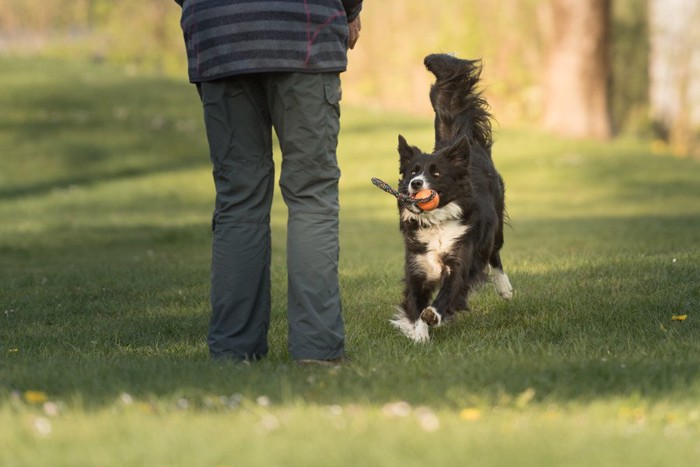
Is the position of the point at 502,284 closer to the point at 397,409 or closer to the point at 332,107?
the point at 332,107

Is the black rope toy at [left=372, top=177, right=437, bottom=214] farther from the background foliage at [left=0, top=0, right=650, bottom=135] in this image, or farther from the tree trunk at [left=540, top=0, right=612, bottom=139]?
the background foliage at [left=0, top=0, right=650, bottom=135]

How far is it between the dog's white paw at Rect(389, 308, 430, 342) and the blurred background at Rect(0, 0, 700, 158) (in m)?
19.9

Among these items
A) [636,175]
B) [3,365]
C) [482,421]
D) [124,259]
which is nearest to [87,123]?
[636,175]

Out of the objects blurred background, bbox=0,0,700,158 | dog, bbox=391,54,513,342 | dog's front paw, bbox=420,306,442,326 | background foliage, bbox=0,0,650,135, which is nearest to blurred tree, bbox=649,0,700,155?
blurred background, bbox=0,0,700,158

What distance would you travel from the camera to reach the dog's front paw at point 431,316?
6.29m

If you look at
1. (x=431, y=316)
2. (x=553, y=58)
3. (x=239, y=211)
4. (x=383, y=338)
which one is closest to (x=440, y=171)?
(x=431, y=316)

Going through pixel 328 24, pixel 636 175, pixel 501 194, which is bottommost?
pixel 636 175

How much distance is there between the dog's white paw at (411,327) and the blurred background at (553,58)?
65.3 feet

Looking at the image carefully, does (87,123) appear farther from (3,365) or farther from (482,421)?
(482,421)

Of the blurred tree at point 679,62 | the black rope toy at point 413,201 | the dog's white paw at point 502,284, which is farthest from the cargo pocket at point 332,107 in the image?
the blurred tree at point 679,62

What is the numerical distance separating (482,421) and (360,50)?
28.2 m

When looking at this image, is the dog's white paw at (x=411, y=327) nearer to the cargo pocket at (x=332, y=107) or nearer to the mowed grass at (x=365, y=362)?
the mowed grass at (x=365, y=362)

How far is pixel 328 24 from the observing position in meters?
5.23

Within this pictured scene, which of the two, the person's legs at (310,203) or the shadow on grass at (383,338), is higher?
the person's legs at (310,203)
